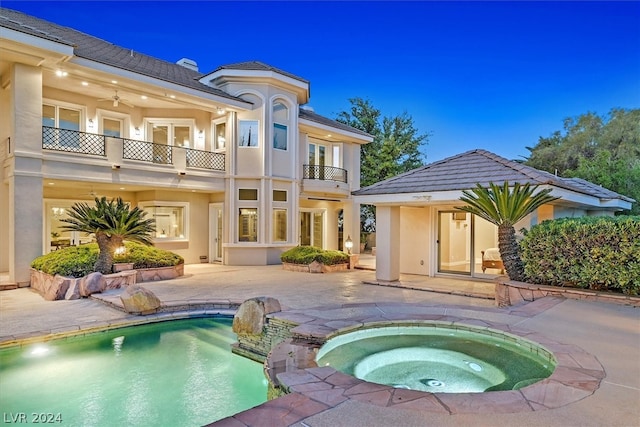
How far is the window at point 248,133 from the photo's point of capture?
53.6ft

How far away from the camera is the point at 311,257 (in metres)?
14.2

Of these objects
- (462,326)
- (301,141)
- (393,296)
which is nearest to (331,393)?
(462,326)

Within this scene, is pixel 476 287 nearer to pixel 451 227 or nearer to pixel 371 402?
pixel 451 227

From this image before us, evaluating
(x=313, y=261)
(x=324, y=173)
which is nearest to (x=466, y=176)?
(x=313, y=261)

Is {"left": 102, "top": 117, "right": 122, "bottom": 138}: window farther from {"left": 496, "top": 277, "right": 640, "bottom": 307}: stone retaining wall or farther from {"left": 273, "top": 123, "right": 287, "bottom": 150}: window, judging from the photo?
{"left": 496, "top": 277, "right": 640, "bottom": 307}: stone retaining wall

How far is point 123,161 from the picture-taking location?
13461 millimetres

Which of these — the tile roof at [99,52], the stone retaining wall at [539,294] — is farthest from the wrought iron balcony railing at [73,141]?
the stone retaining wall at [539,294]

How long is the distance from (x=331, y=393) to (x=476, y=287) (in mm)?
8439

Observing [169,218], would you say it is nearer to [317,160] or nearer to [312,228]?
[312,228]

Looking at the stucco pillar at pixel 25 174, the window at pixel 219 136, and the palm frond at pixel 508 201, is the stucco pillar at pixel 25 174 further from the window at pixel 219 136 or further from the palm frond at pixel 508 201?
the palm frond at pixel 508 201

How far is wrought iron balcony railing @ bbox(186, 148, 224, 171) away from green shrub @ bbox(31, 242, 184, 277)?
166 inches

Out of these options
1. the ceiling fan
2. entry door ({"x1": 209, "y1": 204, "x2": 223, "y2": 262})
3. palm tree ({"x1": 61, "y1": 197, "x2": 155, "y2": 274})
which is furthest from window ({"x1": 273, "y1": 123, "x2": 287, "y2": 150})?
palm tree ({"x1": 61, "y1": 197, "x2": 155, "y2": 274})

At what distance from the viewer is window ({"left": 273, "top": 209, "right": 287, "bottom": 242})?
16.7 metres

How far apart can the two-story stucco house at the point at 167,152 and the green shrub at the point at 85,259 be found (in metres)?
1.01
